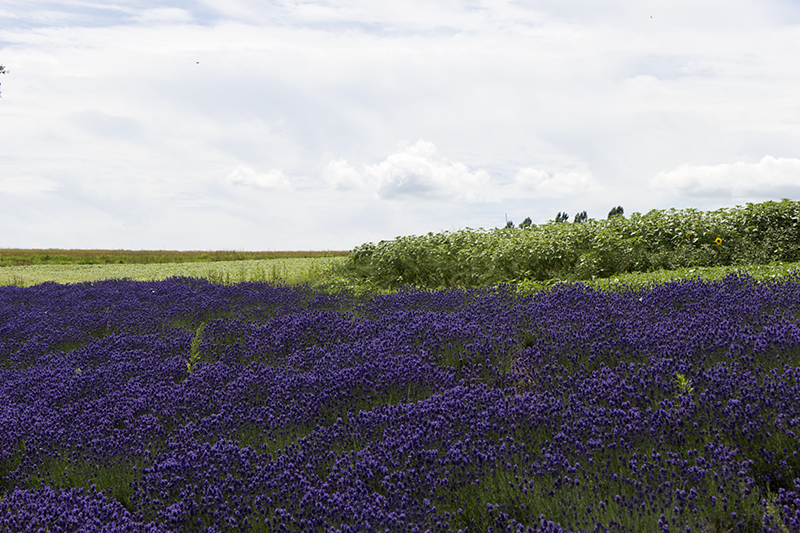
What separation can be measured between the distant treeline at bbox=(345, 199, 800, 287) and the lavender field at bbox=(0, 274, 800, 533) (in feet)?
17.4

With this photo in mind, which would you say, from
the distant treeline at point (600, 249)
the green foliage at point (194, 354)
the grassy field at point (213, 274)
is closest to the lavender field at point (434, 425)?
the green foliage at point (194, 354)

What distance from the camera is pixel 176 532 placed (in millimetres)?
2430

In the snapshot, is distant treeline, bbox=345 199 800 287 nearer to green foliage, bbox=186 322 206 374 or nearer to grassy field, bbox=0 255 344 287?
grassy field, bbox=0 255 344 287

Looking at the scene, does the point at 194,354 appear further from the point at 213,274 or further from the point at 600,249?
the point at 213,274

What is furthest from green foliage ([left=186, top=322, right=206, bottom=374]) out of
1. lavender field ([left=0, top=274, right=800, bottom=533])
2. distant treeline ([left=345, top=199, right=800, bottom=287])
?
distant treeline ([left=345, top=199, right=800, bottom=287])

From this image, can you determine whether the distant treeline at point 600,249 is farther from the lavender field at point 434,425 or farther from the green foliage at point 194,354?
the green foliage at point 194,354

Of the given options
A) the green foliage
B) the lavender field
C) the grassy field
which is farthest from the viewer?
the grassy field

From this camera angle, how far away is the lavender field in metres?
2.36

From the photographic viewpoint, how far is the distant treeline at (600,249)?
→ 10453 mm

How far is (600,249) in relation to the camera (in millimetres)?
10195

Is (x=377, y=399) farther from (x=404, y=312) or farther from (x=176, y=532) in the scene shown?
(x=404, y=312)

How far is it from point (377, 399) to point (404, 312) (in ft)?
6.63

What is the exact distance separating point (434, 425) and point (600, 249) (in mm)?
8224

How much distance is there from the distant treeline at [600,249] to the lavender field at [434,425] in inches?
209
